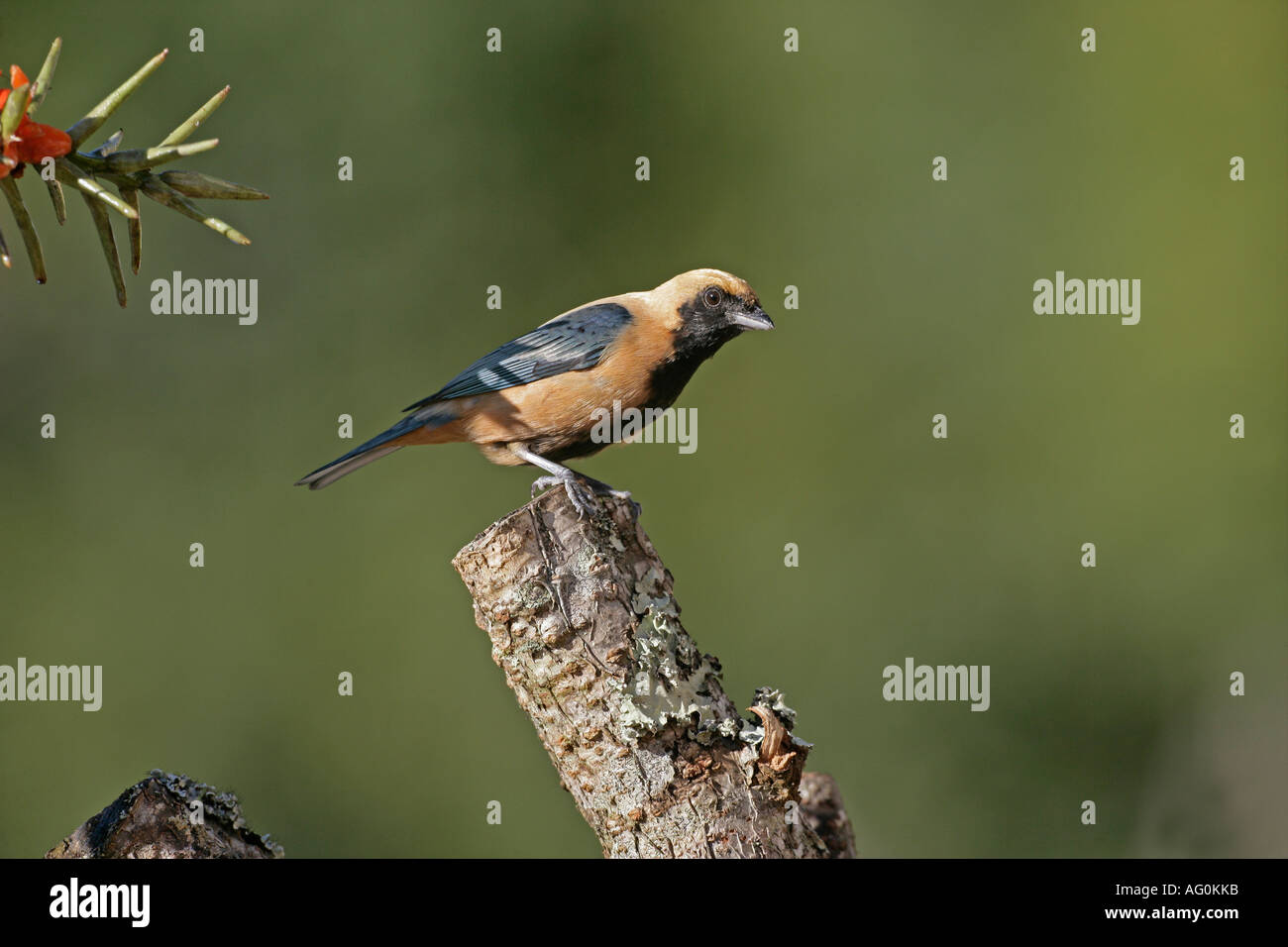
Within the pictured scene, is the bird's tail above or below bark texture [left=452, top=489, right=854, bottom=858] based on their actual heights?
above

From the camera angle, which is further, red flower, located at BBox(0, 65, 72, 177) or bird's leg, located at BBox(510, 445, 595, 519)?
bird's leg, located at BBox(510, 445, 595, 519)

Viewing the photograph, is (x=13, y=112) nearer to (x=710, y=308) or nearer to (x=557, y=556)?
(x=557, y=556)

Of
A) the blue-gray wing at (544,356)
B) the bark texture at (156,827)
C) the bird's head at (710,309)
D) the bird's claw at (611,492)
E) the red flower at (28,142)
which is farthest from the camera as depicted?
the bird's head at (710,309)

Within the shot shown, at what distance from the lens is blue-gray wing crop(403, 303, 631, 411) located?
4945 mm

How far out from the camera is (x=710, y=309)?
5062 mm

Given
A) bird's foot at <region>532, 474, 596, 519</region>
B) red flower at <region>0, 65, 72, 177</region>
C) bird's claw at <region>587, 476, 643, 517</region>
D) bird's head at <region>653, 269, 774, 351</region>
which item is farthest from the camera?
bird's head at <region>653, 269, 774, 351</region>

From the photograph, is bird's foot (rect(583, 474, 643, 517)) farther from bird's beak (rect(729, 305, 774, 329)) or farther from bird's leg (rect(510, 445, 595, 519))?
bird's beak (rect(729, 305, 774, 329))

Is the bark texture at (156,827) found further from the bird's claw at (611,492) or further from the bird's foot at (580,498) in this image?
the bird's claw at (611,492)

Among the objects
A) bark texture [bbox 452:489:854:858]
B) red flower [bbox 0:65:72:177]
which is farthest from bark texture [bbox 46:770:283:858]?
red flower [bbox 0:65:72:177]

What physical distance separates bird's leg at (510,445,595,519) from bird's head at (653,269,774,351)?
2.66 feet

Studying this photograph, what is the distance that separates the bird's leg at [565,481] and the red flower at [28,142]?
1.74m

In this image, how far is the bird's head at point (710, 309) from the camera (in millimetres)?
5051

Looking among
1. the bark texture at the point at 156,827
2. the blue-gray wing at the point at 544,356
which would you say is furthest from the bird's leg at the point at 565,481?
the bark texture at the point at 156,827

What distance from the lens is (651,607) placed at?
10.5 ft
